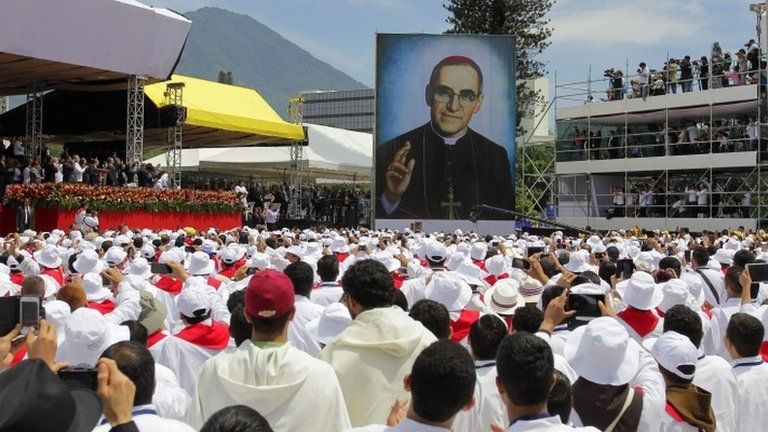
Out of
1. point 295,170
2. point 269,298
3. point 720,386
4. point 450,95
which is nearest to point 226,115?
point 295,170

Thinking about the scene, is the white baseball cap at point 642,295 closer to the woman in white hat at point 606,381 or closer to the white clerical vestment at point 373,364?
the woman in white hat at point 606,381

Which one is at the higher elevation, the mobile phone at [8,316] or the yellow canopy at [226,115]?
the yellow canopy at [226,115]

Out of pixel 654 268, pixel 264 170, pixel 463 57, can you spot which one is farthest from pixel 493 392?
pixel 264 170

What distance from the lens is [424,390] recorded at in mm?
3172

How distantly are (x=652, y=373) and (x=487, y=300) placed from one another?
294cm

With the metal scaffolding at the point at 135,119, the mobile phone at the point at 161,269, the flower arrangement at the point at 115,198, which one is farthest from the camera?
the metal scaffolding at the point at 135,119

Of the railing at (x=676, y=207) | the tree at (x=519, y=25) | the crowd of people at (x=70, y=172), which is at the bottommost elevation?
the railing at (x=676, y=207)

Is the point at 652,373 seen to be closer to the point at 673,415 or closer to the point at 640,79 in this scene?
the point at 673,415

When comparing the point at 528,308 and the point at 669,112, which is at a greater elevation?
the point at 669,112

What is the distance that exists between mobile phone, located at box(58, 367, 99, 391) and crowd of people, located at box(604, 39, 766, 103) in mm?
29988

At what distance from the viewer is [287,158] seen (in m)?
43.9

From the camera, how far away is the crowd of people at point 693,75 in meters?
31.6

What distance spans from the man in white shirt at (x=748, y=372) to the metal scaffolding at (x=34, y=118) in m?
27.3

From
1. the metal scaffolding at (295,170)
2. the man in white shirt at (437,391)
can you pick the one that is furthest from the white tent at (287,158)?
the man in white shirt at (437,391)
